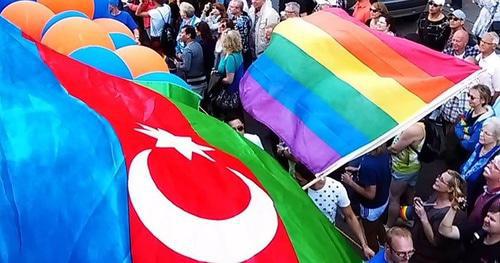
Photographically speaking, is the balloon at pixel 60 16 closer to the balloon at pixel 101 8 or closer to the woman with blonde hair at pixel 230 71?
the balloon at pixel 101 8

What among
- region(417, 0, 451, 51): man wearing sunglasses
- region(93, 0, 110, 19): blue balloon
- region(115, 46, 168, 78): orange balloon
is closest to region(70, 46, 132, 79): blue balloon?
region(115, 46, 168, 78): orange balloon

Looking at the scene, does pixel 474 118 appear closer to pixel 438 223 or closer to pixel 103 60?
pixel 438 223

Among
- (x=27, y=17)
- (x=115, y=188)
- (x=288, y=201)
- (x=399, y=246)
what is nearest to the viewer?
(x=115, y=188)

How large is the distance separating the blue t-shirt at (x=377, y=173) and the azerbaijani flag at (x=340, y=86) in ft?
2.52

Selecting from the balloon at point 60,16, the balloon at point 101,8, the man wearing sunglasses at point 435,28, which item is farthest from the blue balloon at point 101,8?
the man wearing sunglasses at point 435,28

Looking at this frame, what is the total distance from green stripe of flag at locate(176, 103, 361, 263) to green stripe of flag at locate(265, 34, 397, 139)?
2.28 ft

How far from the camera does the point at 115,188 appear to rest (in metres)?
3.21

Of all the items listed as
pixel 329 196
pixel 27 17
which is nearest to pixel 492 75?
pixel 329 196

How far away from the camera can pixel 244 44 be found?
8.24 meters

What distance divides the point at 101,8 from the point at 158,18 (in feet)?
7.53

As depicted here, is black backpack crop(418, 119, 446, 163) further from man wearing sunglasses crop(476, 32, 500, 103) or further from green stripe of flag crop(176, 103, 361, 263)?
green stripe of flag crop(176, 103, 361, 263)

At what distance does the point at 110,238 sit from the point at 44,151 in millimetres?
448

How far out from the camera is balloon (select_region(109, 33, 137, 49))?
18.3 feet

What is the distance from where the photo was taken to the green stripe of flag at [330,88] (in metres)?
4.52
